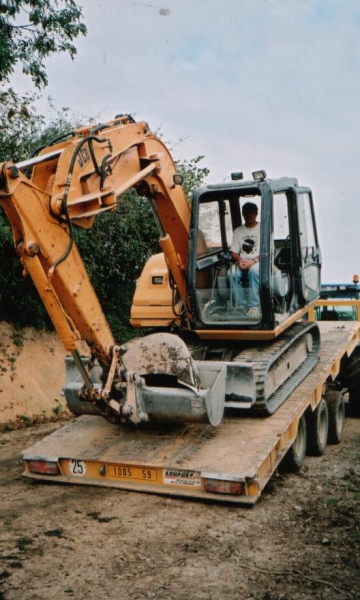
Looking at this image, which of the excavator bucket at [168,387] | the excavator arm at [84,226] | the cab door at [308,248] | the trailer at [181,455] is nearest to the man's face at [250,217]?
the cab door at [308,248]

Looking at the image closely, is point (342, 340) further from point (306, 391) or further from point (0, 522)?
point (0, 522)

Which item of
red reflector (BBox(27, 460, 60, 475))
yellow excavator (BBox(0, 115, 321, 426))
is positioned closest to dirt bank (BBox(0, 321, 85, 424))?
yellow excavator (BBox(0, 115, 321, 426))

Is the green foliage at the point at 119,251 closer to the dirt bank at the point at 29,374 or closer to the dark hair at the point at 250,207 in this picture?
the dirt bank at the point at 29,374

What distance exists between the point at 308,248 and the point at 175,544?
4.57 m

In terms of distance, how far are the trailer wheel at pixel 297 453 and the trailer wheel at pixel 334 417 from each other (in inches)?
50.2

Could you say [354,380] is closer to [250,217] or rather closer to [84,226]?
[250,217]

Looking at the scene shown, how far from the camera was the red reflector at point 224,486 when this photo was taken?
18.1 feet

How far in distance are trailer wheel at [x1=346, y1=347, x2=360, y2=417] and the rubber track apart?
1.80 metres

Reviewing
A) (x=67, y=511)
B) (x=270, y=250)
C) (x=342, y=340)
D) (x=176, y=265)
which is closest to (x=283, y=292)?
(x=270, y=250)

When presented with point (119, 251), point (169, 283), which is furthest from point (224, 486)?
point (119, 251)

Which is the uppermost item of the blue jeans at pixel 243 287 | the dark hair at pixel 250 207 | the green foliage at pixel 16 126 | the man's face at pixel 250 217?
the green foliage at pixel 16 126

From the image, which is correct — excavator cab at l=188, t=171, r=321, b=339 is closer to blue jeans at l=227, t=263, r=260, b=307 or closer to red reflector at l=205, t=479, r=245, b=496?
blue jeans at l=227, t=263, r=260, b=307

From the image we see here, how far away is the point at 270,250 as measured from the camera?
6773mm

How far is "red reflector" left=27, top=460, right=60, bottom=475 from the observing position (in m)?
6.19
